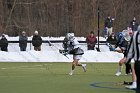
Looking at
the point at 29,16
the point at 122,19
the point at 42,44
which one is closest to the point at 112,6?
the point at 122,19

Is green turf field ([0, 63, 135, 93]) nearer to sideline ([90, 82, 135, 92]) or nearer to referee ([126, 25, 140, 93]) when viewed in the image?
sideline ([90, 82, 135, 92])

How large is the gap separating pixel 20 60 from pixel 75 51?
9.65 metres

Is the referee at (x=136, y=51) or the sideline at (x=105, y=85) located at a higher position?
the referee at (x=136, y=51)

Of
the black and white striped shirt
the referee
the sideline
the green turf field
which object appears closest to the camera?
the referee

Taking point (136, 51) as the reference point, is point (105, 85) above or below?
below

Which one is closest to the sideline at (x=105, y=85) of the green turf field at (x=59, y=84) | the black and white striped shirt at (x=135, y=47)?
the green turf field at (x=59, y=84)

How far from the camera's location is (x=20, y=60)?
30.2 m

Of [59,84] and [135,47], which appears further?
[59,84]

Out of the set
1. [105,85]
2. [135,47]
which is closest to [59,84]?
[105,85]

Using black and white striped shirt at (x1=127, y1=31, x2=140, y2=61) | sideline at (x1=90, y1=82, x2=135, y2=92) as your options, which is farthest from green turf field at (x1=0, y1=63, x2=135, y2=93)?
black and white striped shirt at (x1=127, y1=31, x2=140, y2=61)

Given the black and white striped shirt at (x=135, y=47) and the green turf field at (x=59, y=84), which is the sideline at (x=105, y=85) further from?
the black and white striped shirt at (x=135, y=47)

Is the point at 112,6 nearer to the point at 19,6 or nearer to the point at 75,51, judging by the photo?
the point at 19,6

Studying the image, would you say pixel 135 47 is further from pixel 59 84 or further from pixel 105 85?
pixel 59 84

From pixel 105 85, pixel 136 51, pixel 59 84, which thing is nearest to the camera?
pixel 136 51
